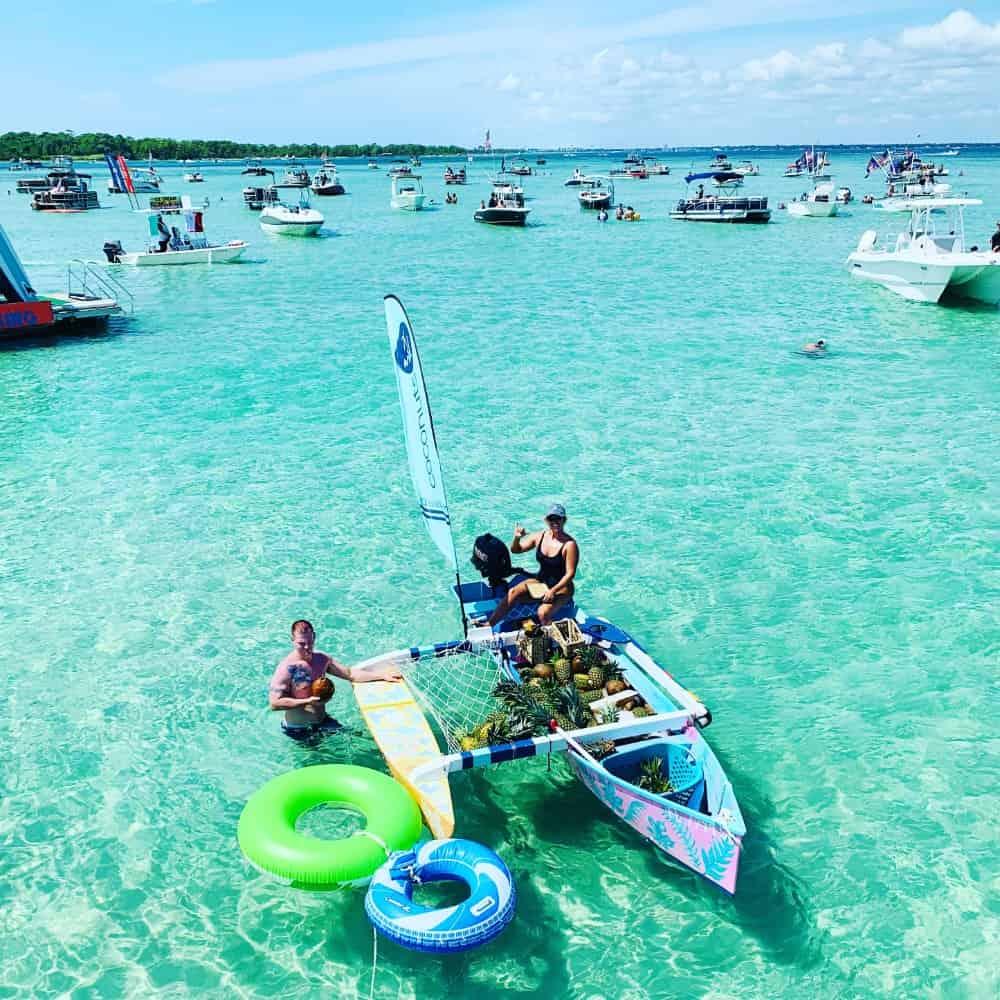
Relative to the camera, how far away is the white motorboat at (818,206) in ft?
245

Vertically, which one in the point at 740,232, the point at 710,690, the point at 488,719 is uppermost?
the point at 488,719

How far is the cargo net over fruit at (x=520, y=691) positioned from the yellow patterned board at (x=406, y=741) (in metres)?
0.25

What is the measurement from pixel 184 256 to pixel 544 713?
152 ft

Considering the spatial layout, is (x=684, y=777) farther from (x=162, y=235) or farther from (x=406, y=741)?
(x=162, y=235)

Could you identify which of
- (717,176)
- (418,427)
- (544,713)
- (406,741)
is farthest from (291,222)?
(544,713)

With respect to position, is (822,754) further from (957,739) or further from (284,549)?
(284,549)

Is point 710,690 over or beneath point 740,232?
over

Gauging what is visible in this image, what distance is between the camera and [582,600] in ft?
44.6

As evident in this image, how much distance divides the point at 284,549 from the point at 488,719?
23.5ft

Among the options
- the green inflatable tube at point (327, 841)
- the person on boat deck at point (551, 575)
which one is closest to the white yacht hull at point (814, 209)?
the person on boat deck at point (551, 575)

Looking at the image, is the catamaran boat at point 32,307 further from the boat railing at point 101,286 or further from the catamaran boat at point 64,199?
the catamaran boat at point 64,199

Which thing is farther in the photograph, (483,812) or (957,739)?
(957,739)

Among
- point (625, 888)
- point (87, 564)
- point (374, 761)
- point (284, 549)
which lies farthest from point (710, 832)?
point (87, 564)

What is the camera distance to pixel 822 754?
10.1m
